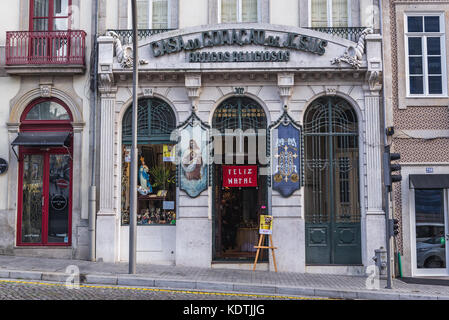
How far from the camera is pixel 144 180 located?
14.6 metres

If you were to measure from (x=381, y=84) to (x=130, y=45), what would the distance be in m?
7.22

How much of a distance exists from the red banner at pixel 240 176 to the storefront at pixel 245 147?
0.03 m

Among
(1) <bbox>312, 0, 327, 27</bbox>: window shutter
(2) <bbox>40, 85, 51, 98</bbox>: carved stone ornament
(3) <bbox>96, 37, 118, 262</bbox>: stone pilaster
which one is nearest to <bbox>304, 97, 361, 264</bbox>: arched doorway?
(1) <bbox>312, 0, 327, 27</bbox>: window shutter

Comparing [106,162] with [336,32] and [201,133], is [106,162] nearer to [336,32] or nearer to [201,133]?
[201,133]

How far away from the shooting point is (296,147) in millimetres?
14211

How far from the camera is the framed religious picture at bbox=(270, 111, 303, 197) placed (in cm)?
1407

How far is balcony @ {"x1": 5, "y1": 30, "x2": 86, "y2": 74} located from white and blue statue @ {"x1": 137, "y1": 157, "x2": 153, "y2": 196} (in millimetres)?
3250

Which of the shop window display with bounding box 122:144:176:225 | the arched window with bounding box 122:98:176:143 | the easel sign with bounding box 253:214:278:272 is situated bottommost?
the easel sign with bounding box 253:214:278:272

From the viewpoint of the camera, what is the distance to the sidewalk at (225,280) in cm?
1095

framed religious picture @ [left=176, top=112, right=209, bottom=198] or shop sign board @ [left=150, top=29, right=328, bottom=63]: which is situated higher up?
shop sign board @ [left=150, top=29, right=328, bottom=63]

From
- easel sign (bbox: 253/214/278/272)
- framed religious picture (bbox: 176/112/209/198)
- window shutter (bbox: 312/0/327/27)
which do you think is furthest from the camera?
window shutter (bbox: 312/0/327/27)

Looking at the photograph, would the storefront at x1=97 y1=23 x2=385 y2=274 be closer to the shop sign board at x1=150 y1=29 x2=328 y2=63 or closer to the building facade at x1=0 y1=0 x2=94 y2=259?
the shop sign board at x1=150 y1=29 x2=328 y2=63

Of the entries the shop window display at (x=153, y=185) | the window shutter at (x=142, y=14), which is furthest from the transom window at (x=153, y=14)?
the shop window display at (x=153, y=185)
